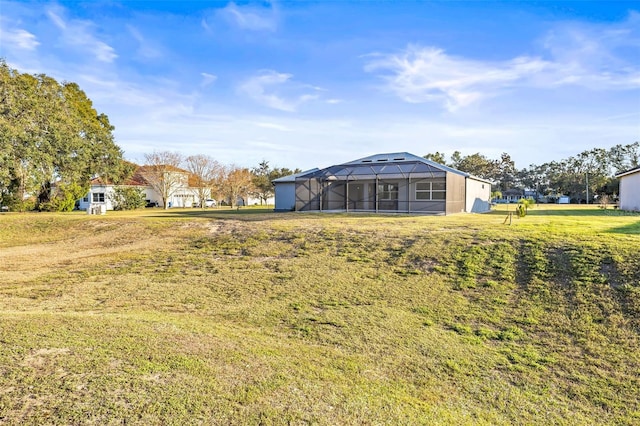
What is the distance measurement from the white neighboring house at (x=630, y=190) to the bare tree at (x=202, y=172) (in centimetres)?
3386

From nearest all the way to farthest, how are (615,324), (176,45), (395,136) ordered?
(615,324), (176,45), (395,136)

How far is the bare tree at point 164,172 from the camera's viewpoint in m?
36.2

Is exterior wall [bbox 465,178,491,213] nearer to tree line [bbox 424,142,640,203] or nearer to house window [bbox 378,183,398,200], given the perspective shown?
house window [bbox 378,183,398,200]

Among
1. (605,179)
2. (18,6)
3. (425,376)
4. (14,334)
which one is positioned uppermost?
(18,6)

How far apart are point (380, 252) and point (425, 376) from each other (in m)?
5.34

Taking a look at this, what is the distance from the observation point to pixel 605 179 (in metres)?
42.7

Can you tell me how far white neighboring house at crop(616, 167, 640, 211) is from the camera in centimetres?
1925

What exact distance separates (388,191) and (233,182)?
67.6 feet

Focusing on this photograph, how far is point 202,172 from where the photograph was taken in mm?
38094

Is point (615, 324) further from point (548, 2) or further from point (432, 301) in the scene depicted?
point (548, 2)

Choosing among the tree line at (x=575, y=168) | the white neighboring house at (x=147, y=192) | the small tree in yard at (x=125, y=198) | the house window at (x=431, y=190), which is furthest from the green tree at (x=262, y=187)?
the house window at (x=431, y=190)

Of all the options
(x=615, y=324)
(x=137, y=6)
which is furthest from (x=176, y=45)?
(x=615, y=324)

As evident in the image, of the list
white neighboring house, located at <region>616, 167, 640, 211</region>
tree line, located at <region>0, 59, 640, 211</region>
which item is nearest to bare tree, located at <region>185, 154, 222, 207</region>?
tree line, located at <region>0, 59, 640, 211</region>

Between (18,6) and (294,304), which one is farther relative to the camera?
(18,6)
